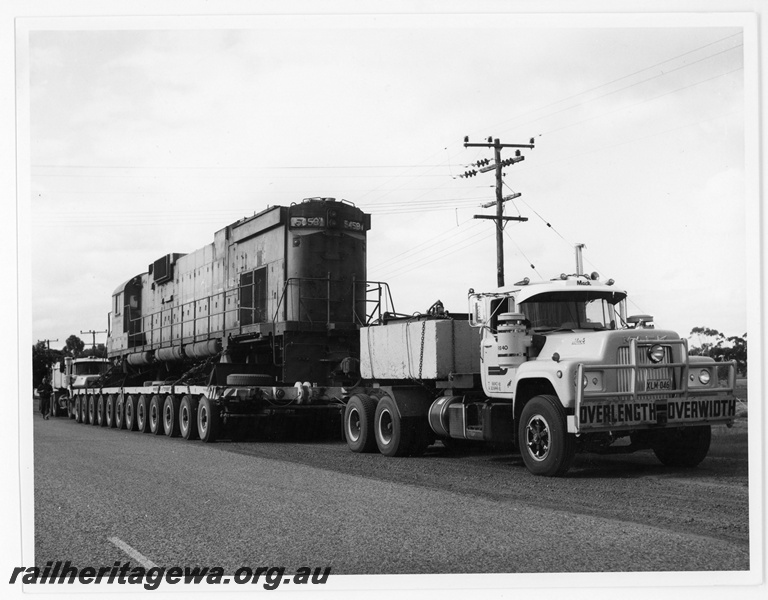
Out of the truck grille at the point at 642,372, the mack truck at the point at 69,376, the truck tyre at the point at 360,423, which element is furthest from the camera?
the mack truck at the point at 69,376

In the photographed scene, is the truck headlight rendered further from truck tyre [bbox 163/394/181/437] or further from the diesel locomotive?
truck tyre [bbox 163/394/181/437]

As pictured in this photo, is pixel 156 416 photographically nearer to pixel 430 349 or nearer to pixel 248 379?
pixel 248 379

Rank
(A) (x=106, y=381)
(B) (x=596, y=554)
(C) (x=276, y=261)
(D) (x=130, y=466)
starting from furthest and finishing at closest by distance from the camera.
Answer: (A) (x=106, y=381), (C) (x=276, y=261), (D) (x=130, y=466), (B) (x=596, y=554)

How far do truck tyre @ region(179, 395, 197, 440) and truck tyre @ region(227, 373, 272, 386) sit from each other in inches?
59.1

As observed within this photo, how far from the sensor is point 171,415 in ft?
65.8

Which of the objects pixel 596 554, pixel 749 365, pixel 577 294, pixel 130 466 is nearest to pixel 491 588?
pixel 596 554

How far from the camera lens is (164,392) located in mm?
20750

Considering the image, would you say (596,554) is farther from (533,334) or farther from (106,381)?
(106,381)

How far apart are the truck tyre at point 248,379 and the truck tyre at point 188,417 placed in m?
1.50

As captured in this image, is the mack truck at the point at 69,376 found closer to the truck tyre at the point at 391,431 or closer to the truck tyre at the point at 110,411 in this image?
the truck tyre at the point at 110,411

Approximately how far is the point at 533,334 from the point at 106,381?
18788mm

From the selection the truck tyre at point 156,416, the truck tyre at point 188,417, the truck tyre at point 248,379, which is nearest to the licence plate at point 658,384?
the truck tyre at point 248,379

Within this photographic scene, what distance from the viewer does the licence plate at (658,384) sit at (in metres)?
10.7

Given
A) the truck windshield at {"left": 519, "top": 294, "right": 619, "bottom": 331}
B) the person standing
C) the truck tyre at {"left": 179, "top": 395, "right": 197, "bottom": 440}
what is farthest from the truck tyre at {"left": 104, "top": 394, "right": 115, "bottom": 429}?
the truck windshield at {"left": 519, "top": 294, "right": 619, "bottom": 331}
